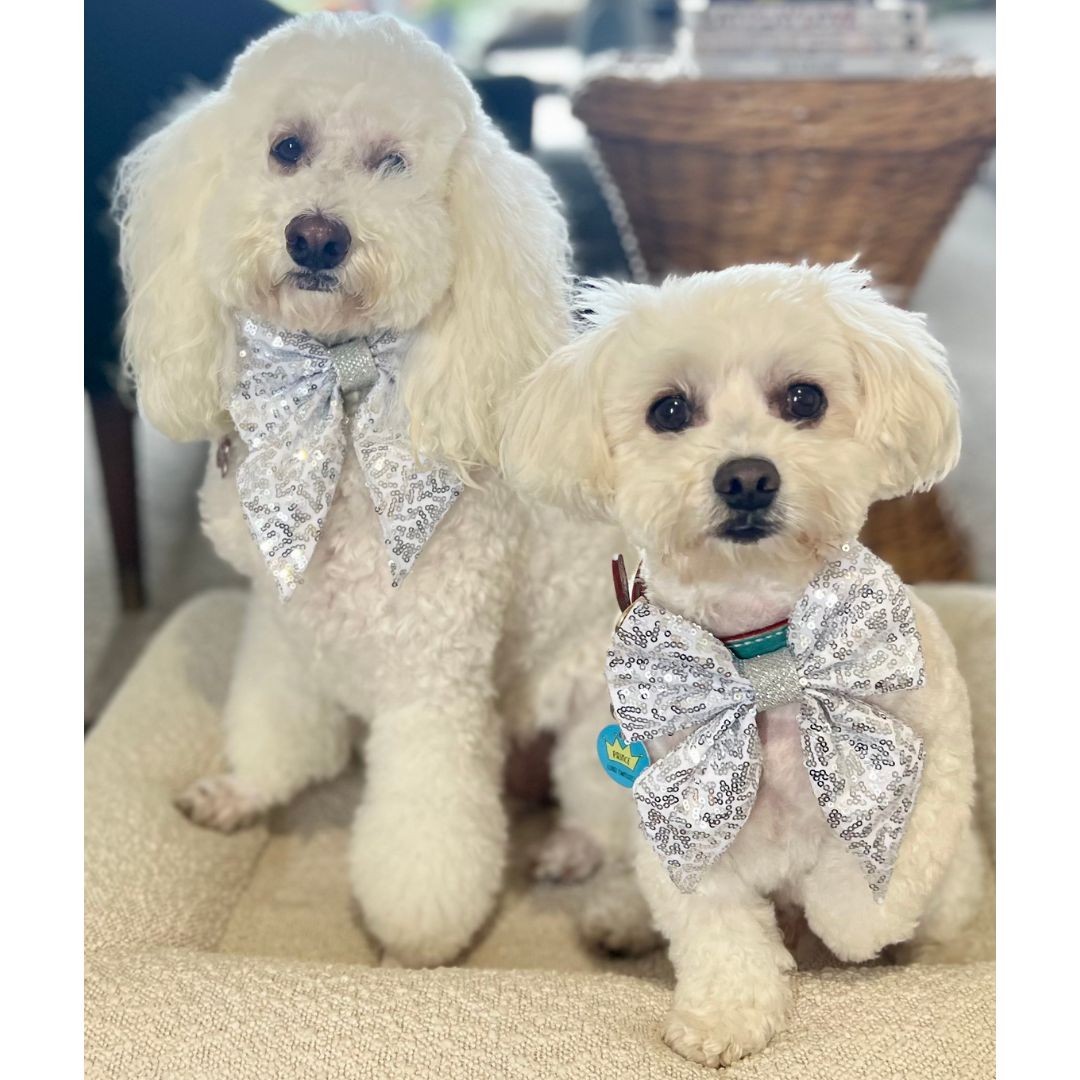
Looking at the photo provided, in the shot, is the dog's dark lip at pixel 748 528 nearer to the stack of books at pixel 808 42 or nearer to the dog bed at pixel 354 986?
the dog bed at pixel 354 986

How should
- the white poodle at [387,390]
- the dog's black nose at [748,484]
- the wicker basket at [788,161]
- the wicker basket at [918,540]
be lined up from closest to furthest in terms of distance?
the dog's black nose at [748,484] → the white poodle at [387,390] → the wicker basket at [788,161] → the wicker basket at [918,540]

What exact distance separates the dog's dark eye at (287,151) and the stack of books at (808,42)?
0.78 m

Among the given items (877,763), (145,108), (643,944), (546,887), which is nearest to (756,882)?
(877,763)

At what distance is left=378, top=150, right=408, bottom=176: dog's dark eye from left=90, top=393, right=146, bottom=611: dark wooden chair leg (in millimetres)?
981

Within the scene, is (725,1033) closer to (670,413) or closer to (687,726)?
(687,726)

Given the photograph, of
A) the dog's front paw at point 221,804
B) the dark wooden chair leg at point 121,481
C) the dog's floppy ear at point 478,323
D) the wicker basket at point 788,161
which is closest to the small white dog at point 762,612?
the dog's floppy ear at point 478,323

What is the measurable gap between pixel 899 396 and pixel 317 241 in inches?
18.7

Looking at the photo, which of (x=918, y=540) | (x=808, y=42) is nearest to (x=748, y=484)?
(x=808, y=42)

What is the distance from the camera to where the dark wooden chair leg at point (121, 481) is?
191 centimetres

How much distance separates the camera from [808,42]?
162cm

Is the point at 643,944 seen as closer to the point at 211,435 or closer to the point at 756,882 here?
the point at 756,882

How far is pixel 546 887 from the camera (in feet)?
4.52

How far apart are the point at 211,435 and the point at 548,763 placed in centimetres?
59

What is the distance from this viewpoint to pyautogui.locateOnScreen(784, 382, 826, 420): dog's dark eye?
2.86 ft
